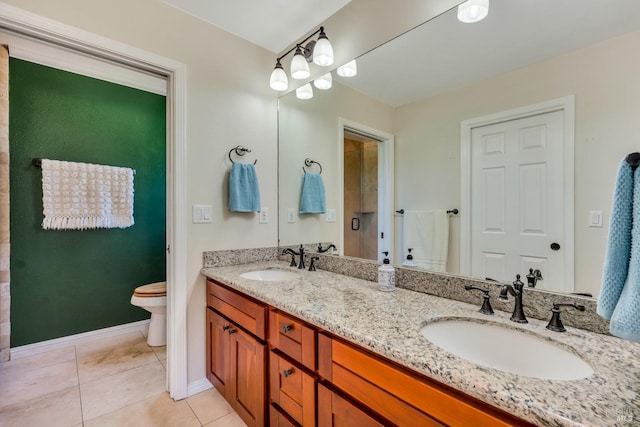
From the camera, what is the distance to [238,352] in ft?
4.95

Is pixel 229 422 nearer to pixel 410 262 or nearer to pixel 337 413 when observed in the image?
pixel 337 413

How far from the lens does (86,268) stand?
2584 millimetres

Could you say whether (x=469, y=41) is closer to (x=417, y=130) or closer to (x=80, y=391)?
(x=417, y=130)

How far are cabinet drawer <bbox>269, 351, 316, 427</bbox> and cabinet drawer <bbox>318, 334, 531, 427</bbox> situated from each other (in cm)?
12

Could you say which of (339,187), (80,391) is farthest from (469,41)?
(80,391)

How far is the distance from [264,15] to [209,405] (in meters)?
2.41

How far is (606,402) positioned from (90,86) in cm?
364

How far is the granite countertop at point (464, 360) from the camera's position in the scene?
0.54 metres

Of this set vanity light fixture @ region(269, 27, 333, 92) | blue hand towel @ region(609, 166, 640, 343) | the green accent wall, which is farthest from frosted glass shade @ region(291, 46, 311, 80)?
the green accent wall

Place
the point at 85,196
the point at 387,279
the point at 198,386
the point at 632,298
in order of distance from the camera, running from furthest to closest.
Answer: the point at 85,196 < the point at 198,386 < the point at 387,279 < the point at 632,298

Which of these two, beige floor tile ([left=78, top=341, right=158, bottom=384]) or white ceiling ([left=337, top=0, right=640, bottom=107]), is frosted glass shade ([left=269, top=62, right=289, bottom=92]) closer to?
white ceiling ([left=337, top=0, right=640, bottom=107])

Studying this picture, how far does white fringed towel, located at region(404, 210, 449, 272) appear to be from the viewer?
52.7 inches

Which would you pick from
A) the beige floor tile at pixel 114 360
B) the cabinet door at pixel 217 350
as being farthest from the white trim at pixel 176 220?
the beige floor tile at pixel 114 360

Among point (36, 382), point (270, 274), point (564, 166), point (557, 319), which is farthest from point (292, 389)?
point (36, 382)
